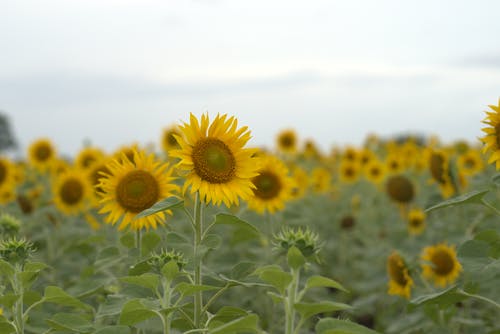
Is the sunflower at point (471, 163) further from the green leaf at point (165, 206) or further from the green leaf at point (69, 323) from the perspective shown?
the green leaf at point (69, 323)

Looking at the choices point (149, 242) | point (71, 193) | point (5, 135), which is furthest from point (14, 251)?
point (5, 135)

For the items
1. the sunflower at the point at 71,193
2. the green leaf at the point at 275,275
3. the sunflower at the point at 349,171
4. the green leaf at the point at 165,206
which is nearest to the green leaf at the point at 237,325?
the green leaf at the point at 275,275

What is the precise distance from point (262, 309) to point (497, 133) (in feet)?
8.42

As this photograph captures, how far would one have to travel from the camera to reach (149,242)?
105 inches

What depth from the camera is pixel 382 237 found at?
7.96 meters

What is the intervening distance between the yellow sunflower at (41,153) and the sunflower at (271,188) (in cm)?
411

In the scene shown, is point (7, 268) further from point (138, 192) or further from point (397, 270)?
point (397, 270)

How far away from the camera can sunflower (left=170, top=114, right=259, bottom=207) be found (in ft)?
8.31

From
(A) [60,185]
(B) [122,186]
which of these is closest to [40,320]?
(B) [122,186]

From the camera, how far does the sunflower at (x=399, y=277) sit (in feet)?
12.9

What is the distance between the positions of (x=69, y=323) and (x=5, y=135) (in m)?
17.3

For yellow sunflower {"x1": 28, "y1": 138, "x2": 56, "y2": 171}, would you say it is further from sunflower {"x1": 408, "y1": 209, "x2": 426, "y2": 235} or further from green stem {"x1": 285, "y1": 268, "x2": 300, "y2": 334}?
green stem {"x1": 285, "y1": 268, "x2": 300, "y2": 334}

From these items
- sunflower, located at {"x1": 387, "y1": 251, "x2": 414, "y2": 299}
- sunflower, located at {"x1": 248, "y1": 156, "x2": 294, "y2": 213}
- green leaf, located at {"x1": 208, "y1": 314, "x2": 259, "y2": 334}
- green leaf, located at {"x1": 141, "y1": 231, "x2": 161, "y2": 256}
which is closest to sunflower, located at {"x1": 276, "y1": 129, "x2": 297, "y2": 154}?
sunflower, located at {"x1": 248, "y1": 156, "x2": 294, "y2": 213}

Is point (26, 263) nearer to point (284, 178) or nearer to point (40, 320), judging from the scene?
point (40, 320)
